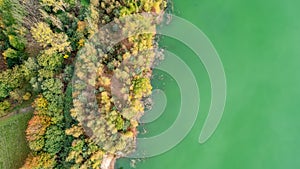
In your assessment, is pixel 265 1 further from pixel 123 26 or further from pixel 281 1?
pixel 123 26

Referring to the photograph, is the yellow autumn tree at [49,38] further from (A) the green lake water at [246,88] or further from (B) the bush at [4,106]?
(A) the green lake water at [246,88]

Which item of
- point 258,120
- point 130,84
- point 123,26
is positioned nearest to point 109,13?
point 123,26

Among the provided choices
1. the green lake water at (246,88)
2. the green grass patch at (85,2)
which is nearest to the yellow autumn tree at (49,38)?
the green grass patch at (85,2)

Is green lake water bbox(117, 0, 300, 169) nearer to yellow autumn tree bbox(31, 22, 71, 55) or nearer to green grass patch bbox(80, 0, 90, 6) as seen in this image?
green grass patch bbox(80, 0, 90, 6)

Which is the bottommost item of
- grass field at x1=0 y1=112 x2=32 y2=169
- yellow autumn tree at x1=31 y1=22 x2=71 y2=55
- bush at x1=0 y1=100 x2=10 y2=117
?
grass field at x1=0 y1=112 x2=32 y2=169

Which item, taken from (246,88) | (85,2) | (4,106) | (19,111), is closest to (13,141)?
(19,111)

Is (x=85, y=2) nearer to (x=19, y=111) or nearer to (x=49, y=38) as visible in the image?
(x=49, y=38)

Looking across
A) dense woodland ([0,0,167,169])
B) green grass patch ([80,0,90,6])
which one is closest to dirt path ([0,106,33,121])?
dense woodland ([0,0,167,169])
